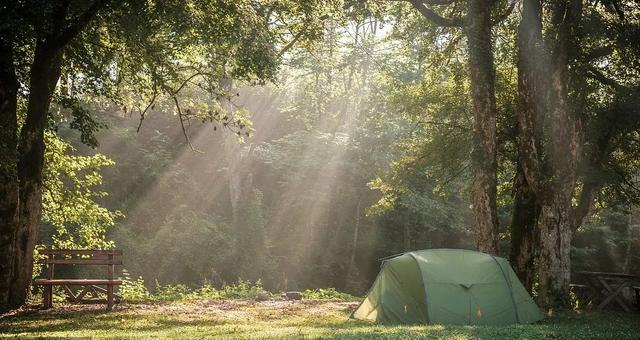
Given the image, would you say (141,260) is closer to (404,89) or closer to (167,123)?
(167,123)

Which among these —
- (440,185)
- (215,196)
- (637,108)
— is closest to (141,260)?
(215,196)

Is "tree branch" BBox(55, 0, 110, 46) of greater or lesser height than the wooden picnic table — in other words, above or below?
above

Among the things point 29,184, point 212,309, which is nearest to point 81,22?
point 29,184

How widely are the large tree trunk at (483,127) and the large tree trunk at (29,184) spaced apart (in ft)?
37.5

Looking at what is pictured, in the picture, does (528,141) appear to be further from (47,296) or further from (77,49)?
(47,296)

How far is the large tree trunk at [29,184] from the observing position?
561 inches

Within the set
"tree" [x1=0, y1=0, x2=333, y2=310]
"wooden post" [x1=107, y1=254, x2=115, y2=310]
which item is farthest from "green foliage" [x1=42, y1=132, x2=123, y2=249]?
"wooden post" [x1=107, y1=254, x2=115, y2=310]

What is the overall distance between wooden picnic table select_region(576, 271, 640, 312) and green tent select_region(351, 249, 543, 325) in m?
5.27

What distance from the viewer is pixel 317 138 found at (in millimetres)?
40094

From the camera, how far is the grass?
1004 cm

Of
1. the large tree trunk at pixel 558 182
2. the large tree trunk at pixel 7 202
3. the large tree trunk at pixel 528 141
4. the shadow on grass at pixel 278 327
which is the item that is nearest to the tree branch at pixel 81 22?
the large tree trunk at pixel 7 202

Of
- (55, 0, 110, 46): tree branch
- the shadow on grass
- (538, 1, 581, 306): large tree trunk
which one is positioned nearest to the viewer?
the shadow on grass

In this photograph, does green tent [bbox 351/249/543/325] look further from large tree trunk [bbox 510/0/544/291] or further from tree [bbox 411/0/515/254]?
large tree trunk [bbox 510/0/544/291]

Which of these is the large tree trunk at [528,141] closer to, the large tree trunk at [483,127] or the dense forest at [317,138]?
the dense forest at [317,138]
